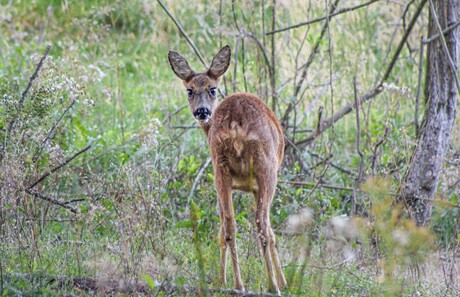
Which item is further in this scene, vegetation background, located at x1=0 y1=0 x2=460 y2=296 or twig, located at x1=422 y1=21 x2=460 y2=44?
twig, located at x1=422 y1=21 x2=460 y2=44

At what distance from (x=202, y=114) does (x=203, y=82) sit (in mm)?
412

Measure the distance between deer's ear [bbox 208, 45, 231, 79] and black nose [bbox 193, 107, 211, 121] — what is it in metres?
0.50

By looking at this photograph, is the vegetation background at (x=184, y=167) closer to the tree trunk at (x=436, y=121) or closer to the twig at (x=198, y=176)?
the twig at (x=198, y=176)

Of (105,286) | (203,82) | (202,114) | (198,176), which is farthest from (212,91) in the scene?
(105,286)

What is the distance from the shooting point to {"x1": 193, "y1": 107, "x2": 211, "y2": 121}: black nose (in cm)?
648

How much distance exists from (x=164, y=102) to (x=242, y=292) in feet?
18.7

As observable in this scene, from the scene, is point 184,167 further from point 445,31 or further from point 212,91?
point 445,31

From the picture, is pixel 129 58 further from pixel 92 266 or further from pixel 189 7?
pixel 92 266

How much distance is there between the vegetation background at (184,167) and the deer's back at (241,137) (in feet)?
1.46

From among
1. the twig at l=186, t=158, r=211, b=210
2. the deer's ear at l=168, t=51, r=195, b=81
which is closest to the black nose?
the deer's ear at l=168, t=51, r=195, b=81

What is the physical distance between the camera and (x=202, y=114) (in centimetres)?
648

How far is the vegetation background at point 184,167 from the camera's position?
5.11 metres

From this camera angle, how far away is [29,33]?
12.1 m

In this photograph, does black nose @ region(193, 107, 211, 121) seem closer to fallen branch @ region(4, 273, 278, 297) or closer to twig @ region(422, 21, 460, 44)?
fallen branch @ region(4, 273, 278, 297)
